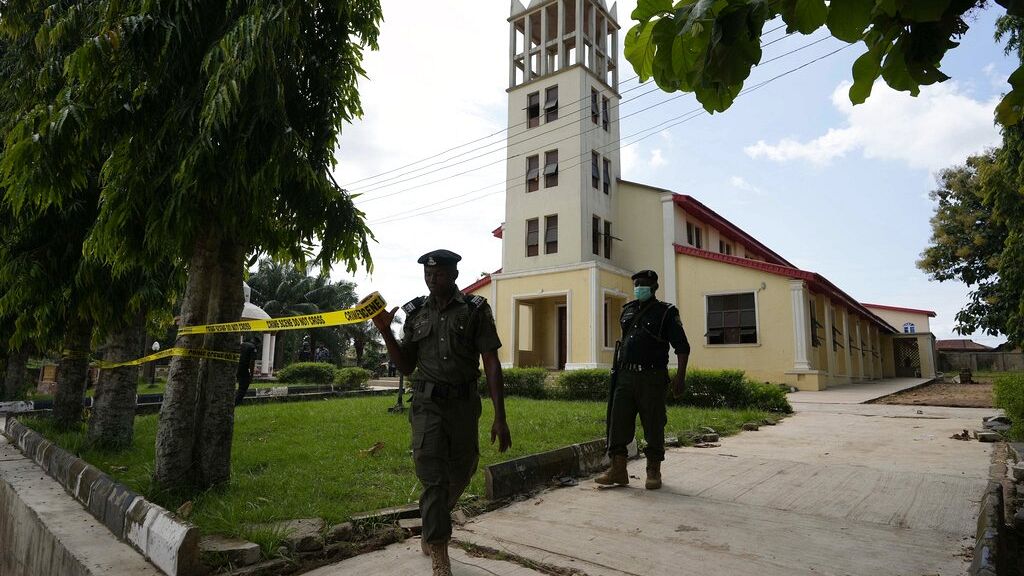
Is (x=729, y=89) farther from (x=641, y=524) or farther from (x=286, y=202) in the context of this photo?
(x=286, y=202)

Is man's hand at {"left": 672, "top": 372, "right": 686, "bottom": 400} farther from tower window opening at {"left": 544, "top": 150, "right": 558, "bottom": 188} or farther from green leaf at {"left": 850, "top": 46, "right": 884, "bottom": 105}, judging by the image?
tower window opening at {"left": 544, "top": 150, "right": 558, "bottom": 188}

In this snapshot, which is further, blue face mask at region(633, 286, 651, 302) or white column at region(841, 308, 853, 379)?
white column at region(841, 308, 853, 379)

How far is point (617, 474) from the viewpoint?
197 inches

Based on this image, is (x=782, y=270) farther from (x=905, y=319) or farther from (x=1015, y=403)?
(x=905, y=319)

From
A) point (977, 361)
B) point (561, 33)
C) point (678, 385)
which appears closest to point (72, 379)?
point (678, 385)

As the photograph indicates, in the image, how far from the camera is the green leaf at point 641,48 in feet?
6.50

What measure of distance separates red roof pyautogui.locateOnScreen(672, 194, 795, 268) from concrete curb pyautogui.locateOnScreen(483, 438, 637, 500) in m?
16.2

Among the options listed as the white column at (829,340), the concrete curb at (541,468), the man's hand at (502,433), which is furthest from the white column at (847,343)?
the man's hand at (502,433)

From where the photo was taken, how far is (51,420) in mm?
8648

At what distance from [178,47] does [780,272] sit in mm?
16939

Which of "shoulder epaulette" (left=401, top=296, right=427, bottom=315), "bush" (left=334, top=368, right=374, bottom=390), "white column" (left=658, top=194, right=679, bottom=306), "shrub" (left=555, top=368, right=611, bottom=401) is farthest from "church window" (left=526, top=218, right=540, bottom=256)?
"shoulder epaulette" (left=401, top=296, right=427, bottom=315)

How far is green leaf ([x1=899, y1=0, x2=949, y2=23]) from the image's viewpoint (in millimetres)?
1545

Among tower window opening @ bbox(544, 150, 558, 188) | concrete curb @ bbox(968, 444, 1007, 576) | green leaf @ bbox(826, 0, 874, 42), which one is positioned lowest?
concrete curb @ bbox(968, 444, 1007, 576)

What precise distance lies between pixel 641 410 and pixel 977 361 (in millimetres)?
47516
